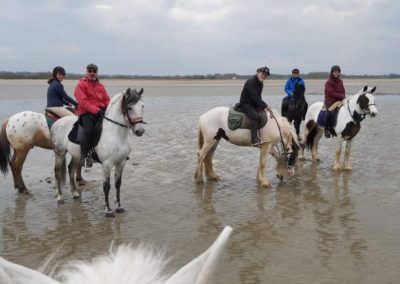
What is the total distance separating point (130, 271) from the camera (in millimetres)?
1419

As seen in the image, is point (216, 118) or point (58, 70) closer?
point (58, 70)

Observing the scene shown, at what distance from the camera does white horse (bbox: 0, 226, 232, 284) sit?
125 cm

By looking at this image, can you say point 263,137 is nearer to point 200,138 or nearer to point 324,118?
point 200,138

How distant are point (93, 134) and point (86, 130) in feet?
0.40

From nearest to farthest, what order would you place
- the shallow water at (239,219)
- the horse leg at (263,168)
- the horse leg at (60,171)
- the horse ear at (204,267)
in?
the horse ear at (204,267), the shallow water at (239,219), the horse leg at (60,171), the horse leg at (263,168)

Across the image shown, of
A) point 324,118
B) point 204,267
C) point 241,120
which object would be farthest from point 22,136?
point 204,267

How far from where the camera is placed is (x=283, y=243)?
5809 mm

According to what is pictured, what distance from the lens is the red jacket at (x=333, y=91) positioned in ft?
35.9

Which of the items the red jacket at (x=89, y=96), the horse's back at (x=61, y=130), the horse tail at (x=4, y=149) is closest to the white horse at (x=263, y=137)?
the red jacket at (x=89, y=96)

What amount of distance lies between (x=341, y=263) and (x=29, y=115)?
5952mm

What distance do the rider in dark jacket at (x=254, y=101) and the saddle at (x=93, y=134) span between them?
2990mm

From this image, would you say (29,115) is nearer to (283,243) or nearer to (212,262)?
(283,243)

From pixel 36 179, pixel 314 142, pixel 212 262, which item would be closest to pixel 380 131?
pixel 314 142

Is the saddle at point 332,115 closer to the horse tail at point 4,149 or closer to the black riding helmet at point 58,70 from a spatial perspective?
the black riding helmet at point 58,70
